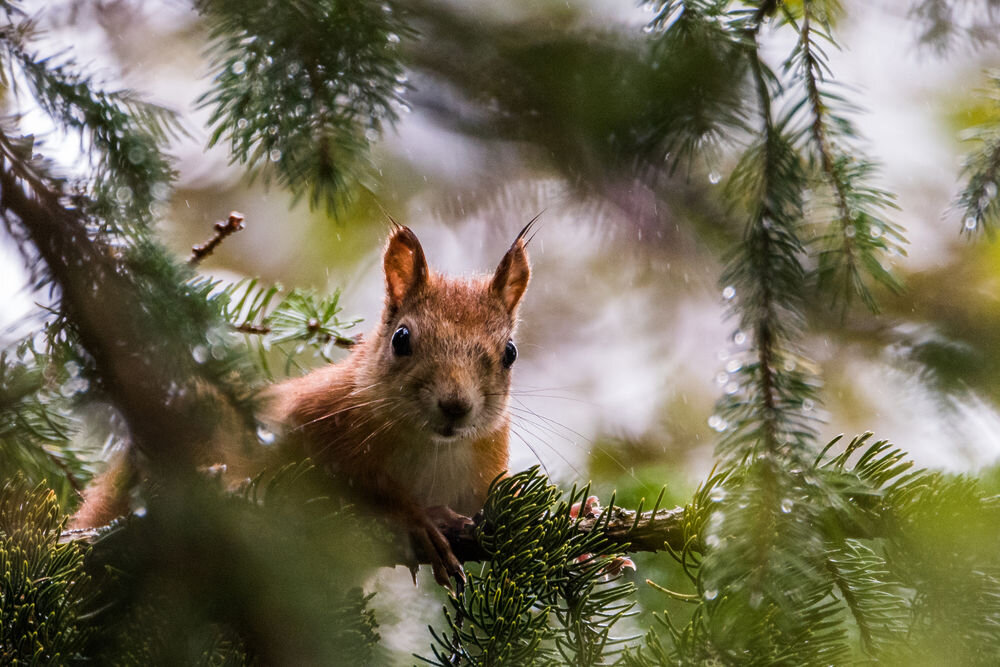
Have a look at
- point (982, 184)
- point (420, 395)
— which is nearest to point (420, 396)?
point (420, 395)

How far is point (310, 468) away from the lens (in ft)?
4.39

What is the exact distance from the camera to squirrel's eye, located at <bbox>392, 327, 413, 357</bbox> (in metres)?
2.02

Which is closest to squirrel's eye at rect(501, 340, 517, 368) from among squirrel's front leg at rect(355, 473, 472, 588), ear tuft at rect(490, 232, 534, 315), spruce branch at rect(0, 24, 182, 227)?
ear tuft at rect(490, 232, 534, 315)

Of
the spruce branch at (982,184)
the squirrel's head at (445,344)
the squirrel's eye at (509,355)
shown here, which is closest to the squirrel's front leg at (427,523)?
the squirrel's head at (445,344)

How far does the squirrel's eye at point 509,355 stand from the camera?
6.90 feet

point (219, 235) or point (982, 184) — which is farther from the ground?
point (982, 184)

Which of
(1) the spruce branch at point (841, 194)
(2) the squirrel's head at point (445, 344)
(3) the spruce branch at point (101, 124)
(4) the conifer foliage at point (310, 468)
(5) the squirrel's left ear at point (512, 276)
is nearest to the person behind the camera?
(4) the conifer foliage at point (310, 468)

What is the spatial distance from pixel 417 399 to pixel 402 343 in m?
0.20

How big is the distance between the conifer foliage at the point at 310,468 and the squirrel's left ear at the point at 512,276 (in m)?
→ 0.67

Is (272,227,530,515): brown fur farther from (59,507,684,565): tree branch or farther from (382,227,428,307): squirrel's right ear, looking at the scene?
(59,507,684,565): tree branch

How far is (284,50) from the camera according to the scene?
1291mm

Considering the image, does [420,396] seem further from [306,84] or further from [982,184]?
[982,184]

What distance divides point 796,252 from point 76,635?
1.14 m

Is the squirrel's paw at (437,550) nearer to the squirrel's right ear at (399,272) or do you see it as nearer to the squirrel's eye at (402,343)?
the squirrel's eye at (402,343)
